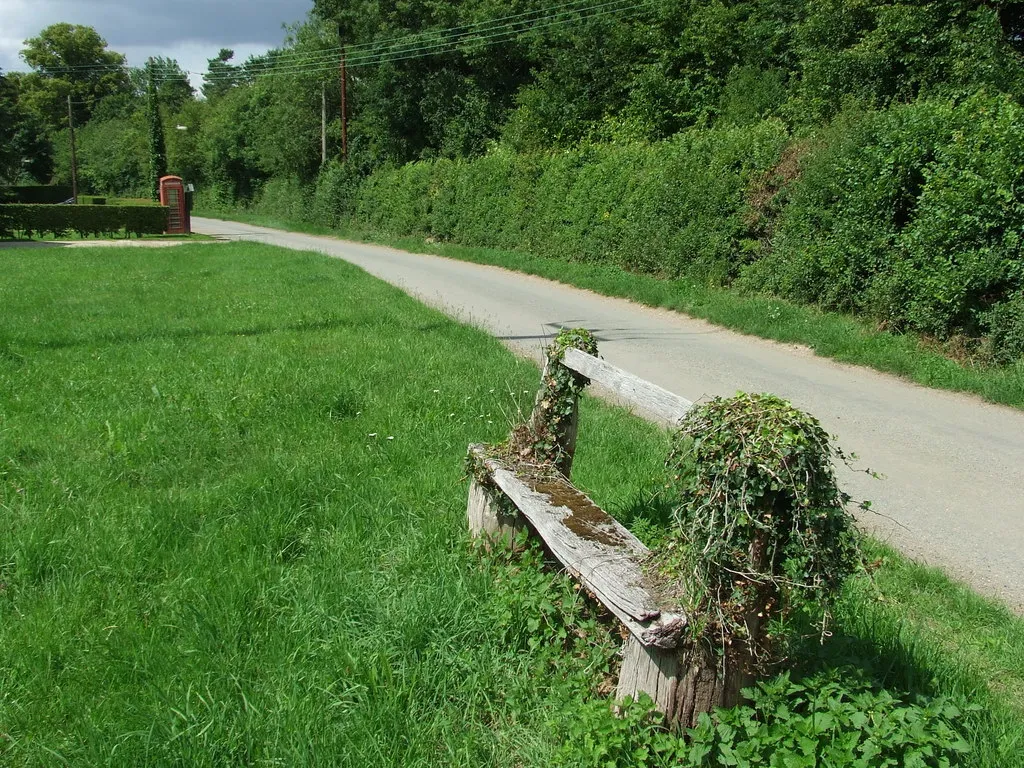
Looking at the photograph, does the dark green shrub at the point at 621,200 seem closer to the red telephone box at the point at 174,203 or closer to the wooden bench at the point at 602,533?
the wooden bench at the point at 602,533

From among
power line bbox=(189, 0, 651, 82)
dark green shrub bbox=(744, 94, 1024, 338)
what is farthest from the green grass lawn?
power line bbox=(189, 0, 651, 82)

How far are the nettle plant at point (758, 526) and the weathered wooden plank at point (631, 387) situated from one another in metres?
0.41

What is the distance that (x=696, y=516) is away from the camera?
2.53 m

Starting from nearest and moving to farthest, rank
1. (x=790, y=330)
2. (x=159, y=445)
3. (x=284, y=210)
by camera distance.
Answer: (x=159, y=445)
(x=790, y=330)
(x=284, y=210)

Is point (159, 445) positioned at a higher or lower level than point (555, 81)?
lower

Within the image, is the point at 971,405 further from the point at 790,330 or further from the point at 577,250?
the point at 577,250

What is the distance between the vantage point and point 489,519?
3924 mm

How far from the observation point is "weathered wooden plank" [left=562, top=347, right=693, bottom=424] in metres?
3.02

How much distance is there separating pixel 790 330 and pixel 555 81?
73.8ft

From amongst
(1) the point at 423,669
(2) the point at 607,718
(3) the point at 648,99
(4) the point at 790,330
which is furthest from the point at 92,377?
(3) the point at 648,99

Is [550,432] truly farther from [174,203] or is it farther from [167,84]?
[167,84]

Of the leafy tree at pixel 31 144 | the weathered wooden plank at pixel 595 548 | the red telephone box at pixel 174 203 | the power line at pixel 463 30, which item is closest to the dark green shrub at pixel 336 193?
the power line at pixel 463 30

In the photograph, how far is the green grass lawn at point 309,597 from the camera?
2.77 meters

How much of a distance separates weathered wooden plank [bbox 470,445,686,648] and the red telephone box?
114 feet
